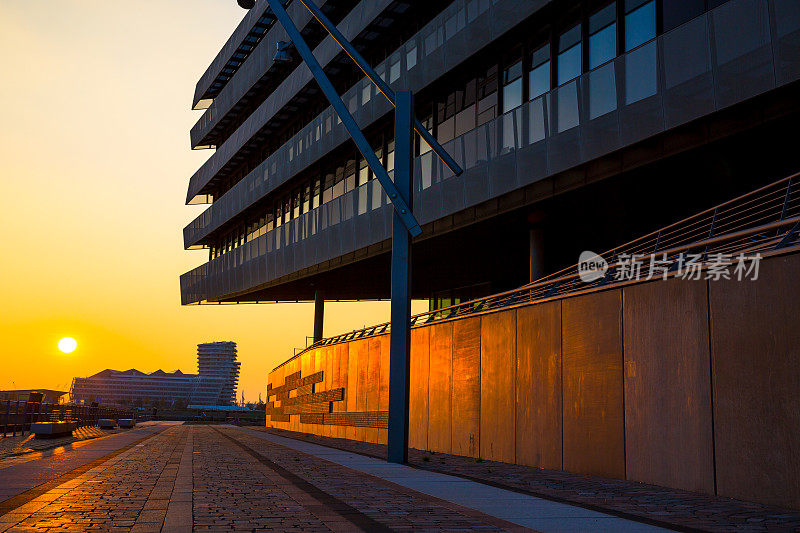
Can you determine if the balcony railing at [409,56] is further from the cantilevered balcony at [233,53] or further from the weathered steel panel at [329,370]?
the weathered steel panel at [329,370]

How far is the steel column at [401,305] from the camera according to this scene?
16.5 meters

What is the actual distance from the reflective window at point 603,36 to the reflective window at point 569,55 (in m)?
0.52

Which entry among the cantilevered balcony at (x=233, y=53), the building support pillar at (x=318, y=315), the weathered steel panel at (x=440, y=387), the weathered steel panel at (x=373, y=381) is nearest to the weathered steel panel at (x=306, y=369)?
the building support pillar at (x=318, y=315)

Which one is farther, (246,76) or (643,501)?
(246,76)

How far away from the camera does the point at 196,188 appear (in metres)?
65.2

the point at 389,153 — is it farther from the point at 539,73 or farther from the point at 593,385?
the point at 593,385

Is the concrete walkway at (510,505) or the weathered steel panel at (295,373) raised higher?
the weathered steel panel at (295,373)

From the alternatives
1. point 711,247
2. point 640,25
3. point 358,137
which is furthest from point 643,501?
point 640,25

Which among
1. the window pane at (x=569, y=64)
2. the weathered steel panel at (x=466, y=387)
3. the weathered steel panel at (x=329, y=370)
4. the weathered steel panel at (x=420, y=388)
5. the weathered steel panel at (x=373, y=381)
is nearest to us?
the weathered steel panel at (x=466, y=387)

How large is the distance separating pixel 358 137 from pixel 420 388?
8.20 metres

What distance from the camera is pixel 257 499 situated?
9844 mm

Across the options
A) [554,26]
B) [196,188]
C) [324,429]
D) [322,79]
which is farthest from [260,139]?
[322,79]

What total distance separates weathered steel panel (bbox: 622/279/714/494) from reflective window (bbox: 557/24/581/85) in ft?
37.8

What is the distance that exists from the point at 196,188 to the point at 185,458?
50.0 metres
